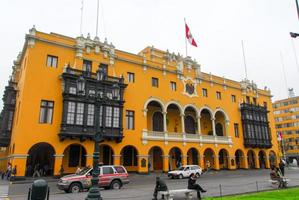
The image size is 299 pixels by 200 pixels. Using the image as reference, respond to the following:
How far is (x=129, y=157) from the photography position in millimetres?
34125

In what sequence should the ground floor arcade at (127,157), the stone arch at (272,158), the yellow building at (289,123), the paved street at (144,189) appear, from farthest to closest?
the yellow building at (289,123) → the stone arch at (272,158) → the ground floor arcade at (127,157) → the paved street at (144,189)

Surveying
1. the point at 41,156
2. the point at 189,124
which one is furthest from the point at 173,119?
the point at 41,156

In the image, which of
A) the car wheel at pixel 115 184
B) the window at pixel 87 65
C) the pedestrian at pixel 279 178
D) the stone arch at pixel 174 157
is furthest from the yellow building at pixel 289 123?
the car wheel at pixel 115 184

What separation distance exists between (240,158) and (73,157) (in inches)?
1160

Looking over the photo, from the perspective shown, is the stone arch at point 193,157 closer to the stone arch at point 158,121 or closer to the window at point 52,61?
the stone arch at point 158,121

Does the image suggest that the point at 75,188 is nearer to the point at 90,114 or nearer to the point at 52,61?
the point at 90,114

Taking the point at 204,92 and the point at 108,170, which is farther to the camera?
the point at 204,92

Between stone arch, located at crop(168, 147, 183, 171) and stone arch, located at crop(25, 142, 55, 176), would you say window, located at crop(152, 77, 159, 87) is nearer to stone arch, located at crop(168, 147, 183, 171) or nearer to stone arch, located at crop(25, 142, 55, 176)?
stone arch, located at crop(168, 147, 183, 171)

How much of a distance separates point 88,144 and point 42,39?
12.8m

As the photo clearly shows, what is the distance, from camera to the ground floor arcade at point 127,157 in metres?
27.1

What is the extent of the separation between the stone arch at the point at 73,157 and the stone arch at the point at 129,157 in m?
5.34

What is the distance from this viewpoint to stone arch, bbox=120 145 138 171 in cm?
3350

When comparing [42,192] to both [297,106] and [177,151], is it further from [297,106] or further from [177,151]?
[297,106]

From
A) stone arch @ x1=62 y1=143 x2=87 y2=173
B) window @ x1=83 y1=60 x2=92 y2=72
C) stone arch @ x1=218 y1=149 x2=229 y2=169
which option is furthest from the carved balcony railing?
window @ x1=83 y1=60 x2=92 y2=72
